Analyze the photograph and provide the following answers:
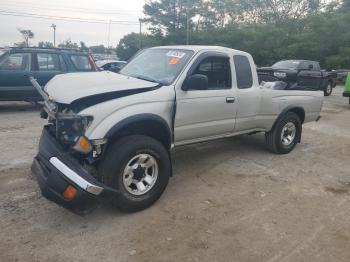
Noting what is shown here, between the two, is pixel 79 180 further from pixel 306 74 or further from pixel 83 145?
pixel 306 74

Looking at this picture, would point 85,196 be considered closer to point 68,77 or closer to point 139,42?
point 68,77

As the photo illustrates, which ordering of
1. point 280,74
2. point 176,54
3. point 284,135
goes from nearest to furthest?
point 176,54 < point 284,135 < point 280,74

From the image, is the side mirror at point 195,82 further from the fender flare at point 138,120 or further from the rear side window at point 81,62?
the rear side window at point 81,62

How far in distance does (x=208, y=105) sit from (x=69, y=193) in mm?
2273

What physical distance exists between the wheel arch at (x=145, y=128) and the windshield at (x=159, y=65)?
0.59 meters

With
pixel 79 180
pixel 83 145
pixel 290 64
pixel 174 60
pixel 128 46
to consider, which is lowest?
pixel 79 180

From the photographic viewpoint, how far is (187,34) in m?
40.1

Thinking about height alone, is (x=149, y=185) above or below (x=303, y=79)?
below

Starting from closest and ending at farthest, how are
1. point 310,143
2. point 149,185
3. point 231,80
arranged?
point 149,185
point 231,80
point 310,143

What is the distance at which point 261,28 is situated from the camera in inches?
1367

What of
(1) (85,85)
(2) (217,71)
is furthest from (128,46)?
(1) (85,85)

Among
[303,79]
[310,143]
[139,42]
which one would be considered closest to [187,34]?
[139,42]

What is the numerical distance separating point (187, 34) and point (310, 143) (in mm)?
34644

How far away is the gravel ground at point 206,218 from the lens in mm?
3252
